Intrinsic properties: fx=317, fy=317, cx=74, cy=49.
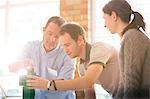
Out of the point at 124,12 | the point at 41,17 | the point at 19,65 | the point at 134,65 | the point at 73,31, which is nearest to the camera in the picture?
the point at 134,65

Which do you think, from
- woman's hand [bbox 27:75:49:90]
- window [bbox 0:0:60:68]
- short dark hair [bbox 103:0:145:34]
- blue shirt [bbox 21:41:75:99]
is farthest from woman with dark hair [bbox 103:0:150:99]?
window [bbox 0:0:60:68]

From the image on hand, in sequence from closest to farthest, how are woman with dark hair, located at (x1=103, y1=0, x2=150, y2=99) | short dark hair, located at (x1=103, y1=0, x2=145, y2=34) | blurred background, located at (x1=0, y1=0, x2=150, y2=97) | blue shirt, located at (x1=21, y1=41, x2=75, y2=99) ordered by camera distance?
woman with dark hair, located at (x1=103, y1=0, x2=150, y2=99) → short dark hair, located at (x1=103, y1=0, x2=145, y2=34) → blue shirt, located at (x1=21, y1=41, x2=75, y2=99) → blurred background, located at (x1=0, y1=0, x2=150, y2=97)

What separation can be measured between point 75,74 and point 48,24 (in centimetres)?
35

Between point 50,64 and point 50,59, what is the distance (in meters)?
0.03

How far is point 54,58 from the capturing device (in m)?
1.99

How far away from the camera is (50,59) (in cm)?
200

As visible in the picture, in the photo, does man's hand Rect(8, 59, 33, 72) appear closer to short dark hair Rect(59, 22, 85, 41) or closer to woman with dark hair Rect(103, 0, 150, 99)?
short dark hair Rect(59, 22, 85, 41)

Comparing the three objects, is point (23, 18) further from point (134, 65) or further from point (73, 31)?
point (134, 65)

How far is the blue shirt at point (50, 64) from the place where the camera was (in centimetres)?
187

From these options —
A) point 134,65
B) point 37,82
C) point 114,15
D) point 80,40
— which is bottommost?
point 37,82

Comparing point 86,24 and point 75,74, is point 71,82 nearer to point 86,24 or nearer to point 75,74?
point 75,74

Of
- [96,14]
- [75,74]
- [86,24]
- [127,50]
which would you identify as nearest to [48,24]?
[75,74]

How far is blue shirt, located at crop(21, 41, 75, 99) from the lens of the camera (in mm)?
1867

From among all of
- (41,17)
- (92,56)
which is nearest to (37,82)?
(92,56)
